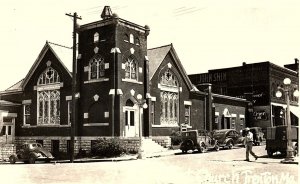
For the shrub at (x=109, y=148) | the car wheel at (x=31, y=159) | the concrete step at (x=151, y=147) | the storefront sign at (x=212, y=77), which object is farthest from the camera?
the storefront sign at (x=212, y=77)

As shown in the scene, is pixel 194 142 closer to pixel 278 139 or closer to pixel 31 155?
pixel 278 139

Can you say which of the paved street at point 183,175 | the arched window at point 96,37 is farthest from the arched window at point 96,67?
the paved street at point 183,175

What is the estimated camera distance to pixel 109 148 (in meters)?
23.9

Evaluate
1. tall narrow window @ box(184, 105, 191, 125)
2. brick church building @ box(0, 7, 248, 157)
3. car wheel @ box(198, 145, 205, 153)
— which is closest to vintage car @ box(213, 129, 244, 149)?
car wheel @ box(198, 145, 205, 153)

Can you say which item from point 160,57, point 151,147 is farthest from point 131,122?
point 160,57

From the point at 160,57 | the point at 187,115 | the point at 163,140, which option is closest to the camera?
the point at 163,140

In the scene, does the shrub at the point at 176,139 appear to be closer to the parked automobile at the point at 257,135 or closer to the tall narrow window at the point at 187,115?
the tall narrow window at the point at 187,115

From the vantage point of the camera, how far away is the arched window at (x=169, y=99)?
1172 inches

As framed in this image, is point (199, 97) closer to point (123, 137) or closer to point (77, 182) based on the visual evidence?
point (123, 137)

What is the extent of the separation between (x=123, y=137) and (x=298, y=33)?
15.7 m

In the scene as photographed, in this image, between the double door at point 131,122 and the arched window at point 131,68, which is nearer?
the double door at point 131,122

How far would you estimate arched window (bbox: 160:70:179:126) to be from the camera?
2978 centimetres

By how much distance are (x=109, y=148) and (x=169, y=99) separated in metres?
8.29

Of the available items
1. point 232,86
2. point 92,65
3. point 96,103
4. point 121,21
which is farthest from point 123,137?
Result: point 232,86
